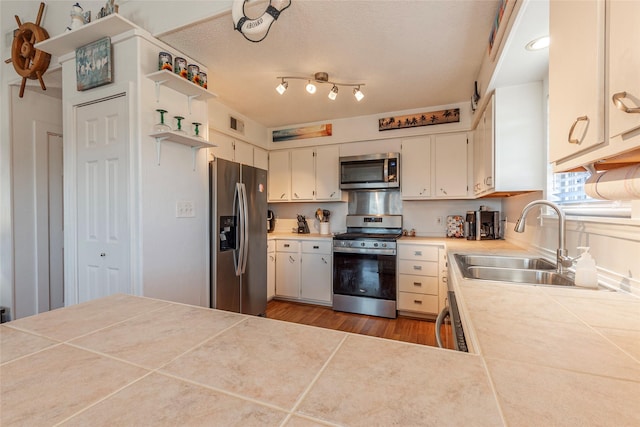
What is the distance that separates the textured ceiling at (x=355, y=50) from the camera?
173cm

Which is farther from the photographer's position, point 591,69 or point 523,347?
point 591,69

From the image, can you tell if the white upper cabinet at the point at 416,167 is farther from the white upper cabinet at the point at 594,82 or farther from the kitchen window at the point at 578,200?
the white upper cabinet at the point at 594,82

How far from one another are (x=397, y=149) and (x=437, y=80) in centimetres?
96

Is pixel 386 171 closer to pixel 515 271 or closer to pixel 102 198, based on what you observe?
pixel 515 271

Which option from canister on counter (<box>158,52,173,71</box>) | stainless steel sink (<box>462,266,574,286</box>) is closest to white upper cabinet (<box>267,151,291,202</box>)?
canister on counter (<box>158,52,173,71</box>)

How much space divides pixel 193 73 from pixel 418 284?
2.84m

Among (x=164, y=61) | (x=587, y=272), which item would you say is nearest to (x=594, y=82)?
(x=587, y=272)

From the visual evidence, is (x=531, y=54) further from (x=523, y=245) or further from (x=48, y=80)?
(x=48, y=80)

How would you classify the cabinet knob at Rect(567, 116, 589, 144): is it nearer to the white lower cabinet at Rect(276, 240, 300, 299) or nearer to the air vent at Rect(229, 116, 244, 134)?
the white lower cabinet at Rect(276, 240, 300, 299)

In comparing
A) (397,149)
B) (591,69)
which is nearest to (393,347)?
(591,69)

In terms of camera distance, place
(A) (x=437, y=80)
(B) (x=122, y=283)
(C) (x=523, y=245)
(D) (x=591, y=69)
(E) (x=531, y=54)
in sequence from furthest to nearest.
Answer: (A) (x=437, y=80) < (C) (x=523, y=245) < (B) (x=122, y=283) < (E) (x=531, y=54) < (D) (x=591, y=69)

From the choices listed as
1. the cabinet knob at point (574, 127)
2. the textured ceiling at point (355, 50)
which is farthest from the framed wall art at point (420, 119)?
the cabinet knob at point (574, 127)

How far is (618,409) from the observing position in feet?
1.31

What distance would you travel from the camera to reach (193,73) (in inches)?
84.2
